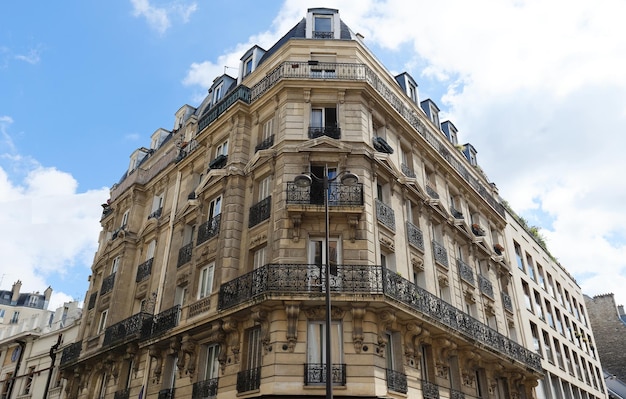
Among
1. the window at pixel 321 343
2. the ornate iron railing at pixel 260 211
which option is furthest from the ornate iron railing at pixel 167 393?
the ornate iron railing at pixel 260 211

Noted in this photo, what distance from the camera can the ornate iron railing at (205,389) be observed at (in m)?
14.0

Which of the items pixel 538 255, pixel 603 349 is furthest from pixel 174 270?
pixel 603 349

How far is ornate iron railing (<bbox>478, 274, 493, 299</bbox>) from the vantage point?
21.0 meters

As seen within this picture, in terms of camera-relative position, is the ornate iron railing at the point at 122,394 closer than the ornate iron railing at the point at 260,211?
No

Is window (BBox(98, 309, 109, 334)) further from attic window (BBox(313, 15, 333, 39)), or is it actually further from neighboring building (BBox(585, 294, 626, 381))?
neighboring building (BBox(585, 294, 626, 381))

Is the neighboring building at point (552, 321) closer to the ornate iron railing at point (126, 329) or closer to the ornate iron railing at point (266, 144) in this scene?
the ornate iron railing at point (266, 144)

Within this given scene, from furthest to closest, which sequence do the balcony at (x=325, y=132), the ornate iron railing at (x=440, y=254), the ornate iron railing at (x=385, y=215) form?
the ornate iron railing at (x=440, y=254)
the balcony at (x=325, y=132)
the ornate iron railing at (x=385, y=215)

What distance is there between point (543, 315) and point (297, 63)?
20336 millimetres

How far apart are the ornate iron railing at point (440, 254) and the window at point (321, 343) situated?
657cm

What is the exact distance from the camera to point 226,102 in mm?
19500

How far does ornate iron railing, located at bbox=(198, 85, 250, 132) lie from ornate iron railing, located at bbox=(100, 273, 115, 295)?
848 cm

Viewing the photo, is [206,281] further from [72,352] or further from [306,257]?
[72,352]

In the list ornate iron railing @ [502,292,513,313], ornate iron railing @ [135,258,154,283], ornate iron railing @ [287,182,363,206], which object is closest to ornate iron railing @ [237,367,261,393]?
ornate iron railing @ [287,182,363,206]

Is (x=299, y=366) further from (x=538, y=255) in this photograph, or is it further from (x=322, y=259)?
(x=538, y=255)
